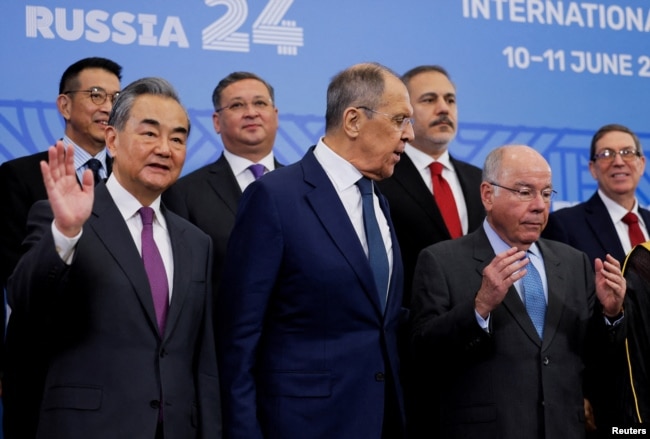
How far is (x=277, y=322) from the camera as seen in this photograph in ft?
10.2

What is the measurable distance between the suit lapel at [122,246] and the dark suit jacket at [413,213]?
4.72 feet

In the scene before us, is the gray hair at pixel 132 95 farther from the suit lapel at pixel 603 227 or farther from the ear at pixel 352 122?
the suit lapel at pixel 603 227

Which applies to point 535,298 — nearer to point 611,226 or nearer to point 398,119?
point 398,119

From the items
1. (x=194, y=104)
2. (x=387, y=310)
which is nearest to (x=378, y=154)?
(x=387, y=310)

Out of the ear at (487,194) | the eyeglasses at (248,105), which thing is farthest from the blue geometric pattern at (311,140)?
the ear at (487,194)

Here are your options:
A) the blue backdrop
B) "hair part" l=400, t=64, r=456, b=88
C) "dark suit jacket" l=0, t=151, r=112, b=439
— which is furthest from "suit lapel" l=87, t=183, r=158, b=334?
"hair part" l=400, t=64, r=456, b=88

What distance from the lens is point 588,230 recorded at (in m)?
4.79

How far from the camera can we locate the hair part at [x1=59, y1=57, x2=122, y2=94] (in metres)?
4.23

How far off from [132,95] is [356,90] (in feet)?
2.39

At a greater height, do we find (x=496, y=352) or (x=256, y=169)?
(x=256, y=169)

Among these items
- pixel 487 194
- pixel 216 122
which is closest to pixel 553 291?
pixel 487 194

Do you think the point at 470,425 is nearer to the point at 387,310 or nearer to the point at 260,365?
the point at 387,310

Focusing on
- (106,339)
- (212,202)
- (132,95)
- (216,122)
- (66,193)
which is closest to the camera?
(66,193)

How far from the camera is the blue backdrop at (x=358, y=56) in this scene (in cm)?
450
